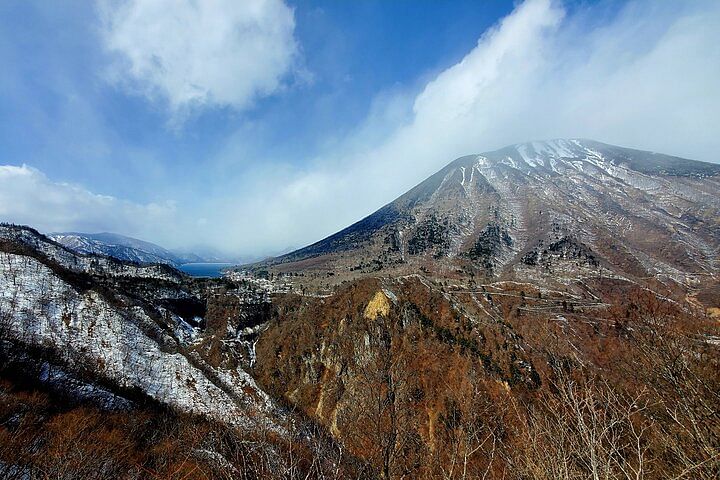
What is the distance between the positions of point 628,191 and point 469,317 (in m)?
102

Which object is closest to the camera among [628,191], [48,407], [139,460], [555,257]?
[139,460]

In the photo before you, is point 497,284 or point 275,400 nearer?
point 275,400

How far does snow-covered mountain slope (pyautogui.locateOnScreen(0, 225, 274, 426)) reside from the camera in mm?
32500

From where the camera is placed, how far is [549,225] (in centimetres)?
8856

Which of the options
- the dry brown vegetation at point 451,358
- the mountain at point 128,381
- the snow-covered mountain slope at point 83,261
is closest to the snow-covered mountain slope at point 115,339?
the mountain at point 128,381

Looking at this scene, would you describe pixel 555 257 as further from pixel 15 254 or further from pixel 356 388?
pixel 15 254

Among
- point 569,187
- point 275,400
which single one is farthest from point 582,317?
point 569,187

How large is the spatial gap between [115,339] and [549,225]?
9851 centimetres

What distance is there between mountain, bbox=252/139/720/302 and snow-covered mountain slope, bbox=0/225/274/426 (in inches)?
1126

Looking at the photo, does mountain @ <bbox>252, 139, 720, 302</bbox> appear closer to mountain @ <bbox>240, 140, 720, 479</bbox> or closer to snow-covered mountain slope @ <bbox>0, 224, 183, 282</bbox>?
mountain @ <bbox>240, 140, 720, 479</bbox>

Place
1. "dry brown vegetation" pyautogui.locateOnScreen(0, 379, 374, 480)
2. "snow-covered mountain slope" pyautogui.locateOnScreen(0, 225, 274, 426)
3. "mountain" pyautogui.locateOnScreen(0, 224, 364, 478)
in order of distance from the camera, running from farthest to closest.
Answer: "snow-covered mountain slope" pyautogui.locateOnScreen(0, 225, 274, 426) < "mountain" pyautogui.locateOnScreen(0, 224, 364, 478) < "dry brown vegetation" pyautogui.locateOnScreen(0, 379, 374, 480)

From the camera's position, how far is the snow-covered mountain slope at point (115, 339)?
3250 centimetres

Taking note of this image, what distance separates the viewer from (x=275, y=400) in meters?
34.2

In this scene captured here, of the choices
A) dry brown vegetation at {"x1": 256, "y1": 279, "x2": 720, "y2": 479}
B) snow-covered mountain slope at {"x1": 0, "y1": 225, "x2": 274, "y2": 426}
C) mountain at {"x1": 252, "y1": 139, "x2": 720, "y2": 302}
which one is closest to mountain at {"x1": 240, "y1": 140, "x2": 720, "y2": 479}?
dry brown vegetation at {"x1": 256, "y1": 279, "x2": 720, "y2": 479}
